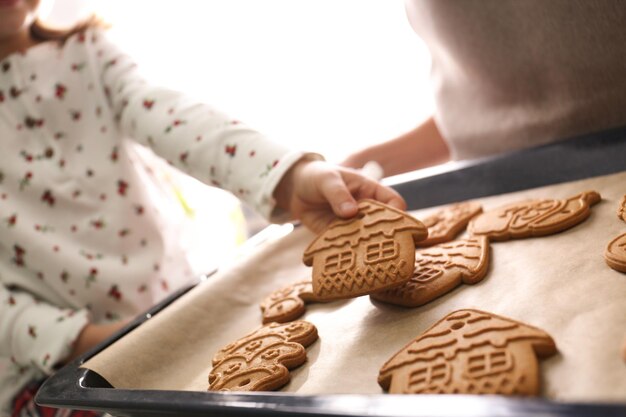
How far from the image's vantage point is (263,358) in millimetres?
645

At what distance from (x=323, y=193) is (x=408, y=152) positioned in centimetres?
52

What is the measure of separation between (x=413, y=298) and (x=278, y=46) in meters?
1.36

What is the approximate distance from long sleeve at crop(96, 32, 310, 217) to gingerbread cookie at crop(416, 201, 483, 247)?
0.23 m

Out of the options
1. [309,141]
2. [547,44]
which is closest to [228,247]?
[309,141]

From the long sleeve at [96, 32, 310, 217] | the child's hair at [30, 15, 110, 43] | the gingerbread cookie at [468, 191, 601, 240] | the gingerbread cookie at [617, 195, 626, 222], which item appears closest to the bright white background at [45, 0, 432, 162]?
the child's hair at [30, 15, 110, 43]

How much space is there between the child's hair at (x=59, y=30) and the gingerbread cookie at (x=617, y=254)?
42.4 inches

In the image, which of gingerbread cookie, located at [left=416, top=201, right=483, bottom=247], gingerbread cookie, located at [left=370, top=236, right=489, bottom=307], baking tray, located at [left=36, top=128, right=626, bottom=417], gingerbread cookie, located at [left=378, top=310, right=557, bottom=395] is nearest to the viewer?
baking tray, located at [left=36, top=128, right=626, bottom=417]

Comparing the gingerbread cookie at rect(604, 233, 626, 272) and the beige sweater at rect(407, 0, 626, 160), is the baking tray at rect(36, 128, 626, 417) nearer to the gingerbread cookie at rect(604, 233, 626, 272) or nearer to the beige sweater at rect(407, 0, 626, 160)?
the beige sweater at rect(407, 0, 626, 160)

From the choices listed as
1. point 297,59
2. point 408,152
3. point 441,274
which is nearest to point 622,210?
point 441,274

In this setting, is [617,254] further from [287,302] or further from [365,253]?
[287,302]

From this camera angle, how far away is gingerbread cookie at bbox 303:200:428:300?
0.66m

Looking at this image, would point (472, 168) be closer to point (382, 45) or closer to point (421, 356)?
point (421, 356)

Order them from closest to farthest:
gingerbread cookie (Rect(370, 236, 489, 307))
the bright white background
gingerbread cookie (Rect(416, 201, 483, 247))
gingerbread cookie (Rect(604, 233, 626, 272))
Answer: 1. gingerbread cookie (Rect(604, 233, 626, 272))
2. gingerbread cookie (Rect(370, 236, 489, 307))
3. gingerbread cookie (Rect(416, 201, 483, 247))
4. the bright white background

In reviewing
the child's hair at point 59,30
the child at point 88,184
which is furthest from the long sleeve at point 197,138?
the child's hair at point 59,30
